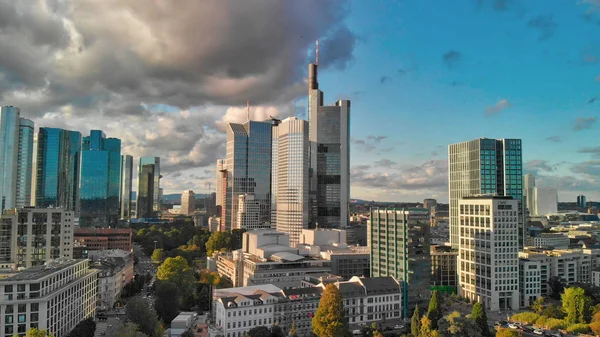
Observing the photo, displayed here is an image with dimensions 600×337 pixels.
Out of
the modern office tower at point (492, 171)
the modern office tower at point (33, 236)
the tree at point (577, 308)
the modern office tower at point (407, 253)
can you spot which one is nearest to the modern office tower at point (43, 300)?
the modern office tower at point (33, 236)

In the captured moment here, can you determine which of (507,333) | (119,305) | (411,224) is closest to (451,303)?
(411,224)

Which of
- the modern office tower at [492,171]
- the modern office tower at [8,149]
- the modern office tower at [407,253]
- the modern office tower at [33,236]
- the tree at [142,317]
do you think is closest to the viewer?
the tree at [142,317]

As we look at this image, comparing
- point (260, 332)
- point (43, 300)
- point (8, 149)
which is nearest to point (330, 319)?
point (260, 332)

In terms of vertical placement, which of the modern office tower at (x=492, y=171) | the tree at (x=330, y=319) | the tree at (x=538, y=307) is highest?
the modern office tower at (x=492, y=171)

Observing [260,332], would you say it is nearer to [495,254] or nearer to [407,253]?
[407,253]

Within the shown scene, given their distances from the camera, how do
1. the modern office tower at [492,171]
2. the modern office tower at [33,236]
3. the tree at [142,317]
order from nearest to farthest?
the tree at [142,317], the modern office tower at [33,236], the modern office tower at [492,171]

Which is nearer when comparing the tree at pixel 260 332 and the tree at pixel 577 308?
the tree at pixel 260 332

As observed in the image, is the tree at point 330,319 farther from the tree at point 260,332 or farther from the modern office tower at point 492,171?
the modern office tower at point 492,171
